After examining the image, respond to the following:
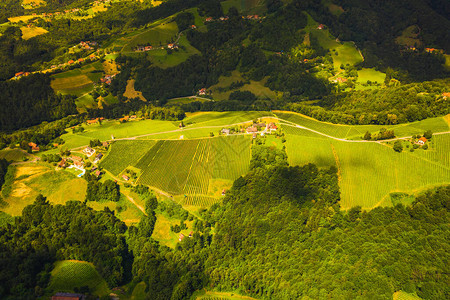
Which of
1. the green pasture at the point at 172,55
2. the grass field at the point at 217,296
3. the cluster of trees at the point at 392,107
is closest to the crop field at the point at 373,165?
the cluster of trees at the point at 392,107

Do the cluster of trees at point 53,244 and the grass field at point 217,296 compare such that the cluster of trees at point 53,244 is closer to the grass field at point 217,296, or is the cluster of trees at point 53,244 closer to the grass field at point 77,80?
the grass field at point 217,296

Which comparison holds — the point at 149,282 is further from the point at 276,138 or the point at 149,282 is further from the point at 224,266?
the point at 276,138

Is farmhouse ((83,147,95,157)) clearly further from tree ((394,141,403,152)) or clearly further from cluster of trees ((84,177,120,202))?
tree ((394,141,403,152))

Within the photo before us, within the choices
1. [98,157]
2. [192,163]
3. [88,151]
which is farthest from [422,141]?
[88,151]

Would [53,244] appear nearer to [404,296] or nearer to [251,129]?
[251,129]

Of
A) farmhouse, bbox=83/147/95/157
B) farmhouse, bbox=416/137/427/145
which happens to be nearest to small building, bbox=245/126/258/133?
farmhouse, bbox=416/137/427/145

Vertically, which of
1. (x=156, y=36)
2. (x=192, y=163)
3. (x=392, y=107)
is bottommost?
(x=392, y=107)
